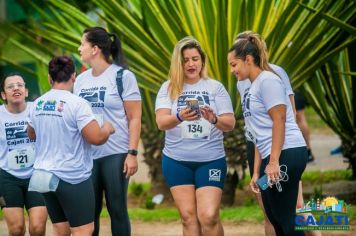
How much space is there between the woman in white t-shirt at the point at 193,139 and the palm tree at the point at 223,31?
220cm

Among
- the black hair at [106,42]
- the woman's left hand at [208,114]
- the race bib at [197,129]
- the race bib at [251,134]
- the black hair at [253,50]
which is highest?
the black hair at [106,42]

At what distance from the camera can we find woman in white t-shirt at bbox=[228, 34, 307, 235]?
5.96 meters

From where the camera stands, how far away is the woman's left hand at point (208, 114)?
21.6 ft

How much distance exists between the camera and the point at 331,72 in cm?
1054

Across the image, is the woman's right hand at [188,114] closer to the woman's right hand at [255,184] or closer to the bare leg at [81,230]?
the woman's right hand at [255,184]

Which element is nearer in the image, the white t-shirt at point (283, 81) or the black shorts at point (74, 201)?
the black shorts at point (74, 201)

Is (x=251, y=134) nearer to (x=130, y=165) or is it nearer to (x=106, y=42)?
(x=130, y=165)

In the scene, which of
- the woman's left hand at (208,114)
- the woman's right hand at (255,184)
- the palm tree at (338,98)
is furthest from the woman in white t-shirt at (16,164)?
the palm tree at (338,98)

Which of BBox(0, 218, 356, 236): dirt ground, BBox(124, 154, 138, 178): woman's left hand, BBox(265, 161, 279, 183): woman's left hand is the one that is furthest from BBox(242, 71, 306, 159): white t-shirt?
BBox(0, 218, 356, 236): dirt ground

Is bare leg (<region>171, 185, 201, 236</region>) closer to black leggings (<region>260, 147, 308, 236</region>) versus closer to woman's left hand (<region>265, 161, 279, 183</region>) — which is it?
black leggings (<region>260, 147, 308, 236</region>)

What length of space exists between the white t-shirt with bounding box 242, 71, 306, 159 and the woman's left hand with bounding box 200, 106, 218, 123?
13.6 inches

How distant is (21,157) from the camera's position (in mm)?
7180

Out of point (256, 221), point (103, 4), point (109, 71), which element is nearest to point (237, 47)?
point (109, 71)

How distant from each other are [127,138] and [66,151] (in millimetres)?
909
